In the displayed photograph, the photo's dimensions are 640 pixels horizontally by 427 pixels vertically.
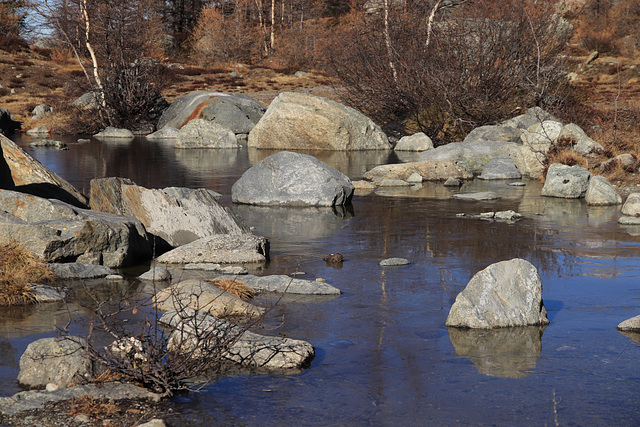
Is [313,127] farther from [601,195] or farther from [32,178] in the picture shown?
[32,178]

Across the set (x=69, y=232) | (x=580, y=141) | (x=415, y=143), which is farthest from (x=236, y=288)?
(x=415, y=143)

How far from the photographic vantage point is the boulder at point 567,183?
1241cm

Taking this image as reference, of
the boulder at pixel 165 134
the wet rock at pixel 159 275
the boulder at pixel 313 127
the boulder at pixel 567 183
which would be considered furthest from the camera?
the boulder at pixel 165 134

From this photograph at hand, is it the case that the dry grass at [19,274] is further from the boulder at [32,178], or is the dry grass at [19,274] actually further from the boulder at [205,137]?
the boulder at [205,137]

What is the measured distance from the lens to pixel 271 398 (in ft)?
14.0

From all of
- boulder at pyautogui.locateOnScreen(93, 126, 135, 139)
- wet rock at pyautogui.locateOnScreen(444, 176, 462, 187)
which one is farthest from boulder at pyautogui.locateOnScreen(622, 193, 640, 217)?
boulder at pyautogui.locateOnScreen(93, 126, 135, 139)

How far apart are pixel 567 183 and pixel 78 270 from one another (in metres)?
8.66

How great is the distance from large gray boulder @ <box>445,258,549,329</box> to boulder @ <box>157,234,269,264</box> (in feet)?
9.51

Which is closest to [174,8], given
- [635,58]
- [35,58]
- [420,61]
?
[35,58]

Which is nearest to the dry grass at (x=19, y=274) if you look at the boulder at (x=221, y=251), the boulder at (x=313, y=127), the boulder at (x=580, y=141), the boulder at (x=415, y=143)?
the boulder at (x=221, y=251)

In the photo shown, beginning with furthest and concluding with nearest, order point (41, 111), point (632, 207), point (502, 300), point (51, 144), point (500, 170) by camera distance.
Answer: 1. point (41, 111)
2. point (51, 144)
3. point (500, 170)
4. point (632, 207)
5. point (502, 300)

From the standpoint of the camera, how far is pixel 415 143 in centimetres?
2209

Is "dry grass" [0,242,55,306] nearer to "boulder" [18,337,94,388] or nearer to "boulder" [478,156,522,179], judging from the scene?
"boulder" [18,337,94,388]

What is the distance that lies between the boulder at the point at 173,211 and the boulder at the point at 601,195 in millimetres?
5892
